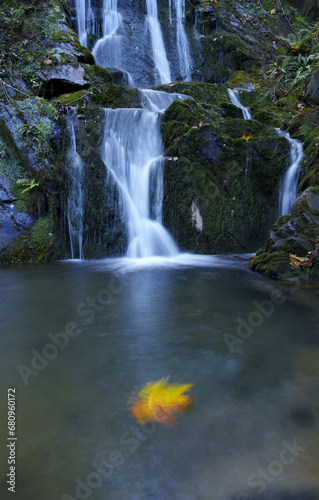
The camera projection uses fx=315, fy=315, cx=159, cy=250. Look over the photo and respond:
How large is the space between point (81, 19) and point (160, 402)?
681 inches

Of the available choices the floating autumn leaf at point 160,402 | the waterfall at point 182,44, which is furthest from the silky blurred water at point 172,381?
the waterfall at point 182,44

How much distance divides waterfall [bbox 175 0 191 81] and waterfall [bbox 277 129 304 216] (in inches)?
372

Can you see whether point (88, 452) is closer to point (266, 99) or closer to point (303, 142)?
point (303, 142)

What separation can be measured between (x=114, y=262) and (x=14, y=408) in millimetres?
5522

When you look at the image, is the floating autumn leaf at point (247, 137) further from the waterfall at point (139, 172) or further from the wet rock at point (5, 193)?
the wet rock at point (5, 193)

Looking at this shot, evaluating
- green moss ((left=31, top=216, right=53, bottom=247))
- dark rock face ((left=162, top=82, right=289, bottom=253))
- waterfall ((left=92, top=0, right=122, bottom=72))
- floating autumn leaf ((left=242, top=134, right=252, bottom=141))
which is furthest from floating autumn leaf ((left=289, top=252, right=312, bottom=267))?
waterfall ((left=92, top=0, right=122, bottom=72))

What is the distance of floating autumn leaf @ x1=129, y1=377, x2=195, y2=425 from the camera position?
2.07 meters

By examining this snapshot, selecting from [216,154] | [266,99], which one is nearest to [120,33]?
[266,99]

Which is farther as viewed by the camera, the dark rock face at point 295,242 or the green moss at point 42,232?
the green moss at point 42,232

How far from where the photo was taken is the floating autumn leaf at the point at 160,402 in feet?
6.78

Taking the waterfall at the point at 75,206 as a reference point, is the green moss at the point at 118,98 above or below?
above

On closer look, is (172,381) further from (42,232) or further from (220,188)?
(220,188)

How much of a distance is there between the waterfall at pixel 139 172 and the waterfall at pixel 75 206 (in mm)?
844

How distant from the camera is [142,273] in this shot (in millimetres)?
6461
